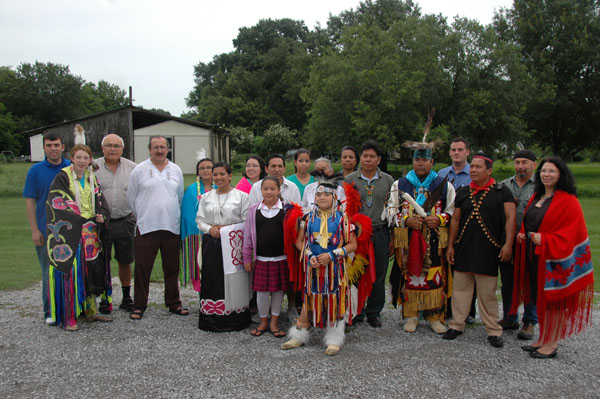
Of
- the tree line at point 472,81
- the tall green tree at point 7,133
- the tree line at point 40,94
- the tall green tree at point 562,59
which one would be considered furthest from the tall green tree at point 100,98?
the tall green tree at point 562,59

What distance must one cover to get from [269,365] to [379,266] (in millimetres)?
1709

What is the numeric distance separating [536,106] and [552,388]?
2703cm

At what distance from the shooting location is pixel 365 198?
16.3 ft

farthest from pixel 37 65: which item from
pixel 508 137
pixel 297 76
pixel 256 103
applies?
pixel 508 137

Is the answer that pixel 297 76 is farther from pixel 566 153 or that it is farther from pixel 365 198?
pixel 365 198

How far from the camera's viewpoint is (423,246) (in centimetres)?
471

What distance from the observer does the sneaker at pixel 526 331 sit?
457cm

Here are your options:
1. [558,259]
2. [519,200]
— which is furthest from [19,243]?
[558,259]

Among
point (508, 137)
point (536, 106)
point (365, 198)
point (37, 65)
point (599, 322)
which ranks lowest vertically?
point (599, 322)

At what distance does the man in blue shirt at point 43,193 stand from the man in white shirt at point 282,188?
2.21m

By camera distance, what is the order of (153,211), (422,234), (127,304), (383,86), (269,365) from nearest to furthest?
1. (269,365)
2. (422,234)
3. (153,211)
4. (127,304)
5. (383,86)

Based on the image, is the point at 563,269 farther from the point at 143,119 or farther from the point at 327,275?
the point at 143,119

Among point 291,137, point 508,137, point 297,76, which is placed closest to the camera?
point 508,137

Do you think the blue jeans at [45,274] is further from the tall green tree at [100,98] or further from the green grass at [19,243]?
the tall green tree at [100,98]
